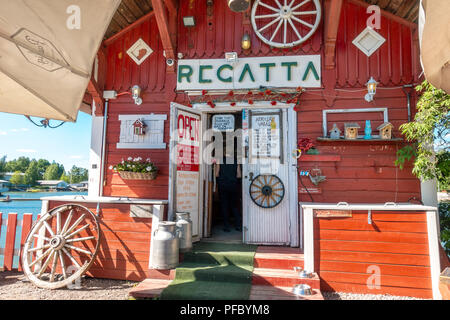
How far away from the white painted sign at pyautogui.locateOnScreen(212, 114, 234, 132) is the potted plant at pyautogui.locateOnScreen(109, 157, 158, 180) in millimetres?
1349

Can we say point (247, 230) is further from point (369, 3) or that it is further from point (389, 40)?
point (369, 3)

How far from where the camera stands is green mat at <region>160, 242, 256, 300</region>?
Result: 3.04 metres

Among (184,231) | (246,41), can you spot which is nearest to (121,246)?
(184,231)

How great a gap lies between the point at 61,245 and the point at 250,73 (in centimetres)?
394

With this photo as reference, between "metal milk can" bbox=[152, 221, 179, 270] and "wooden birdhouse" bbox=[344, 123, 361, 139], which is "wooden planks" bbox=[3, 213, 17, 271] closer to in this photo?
"metal milk can" bbox=[152, 221, 179, 270]

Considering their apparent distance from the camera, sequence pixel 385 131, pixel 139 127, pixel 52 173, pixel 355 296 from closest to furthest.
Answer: pixel 355 296, pixel 385 131, pixel 139 127, pixel 52 173

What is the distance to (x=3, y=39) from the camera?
72.3 inches

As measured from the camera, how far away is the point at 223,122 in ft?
16.3

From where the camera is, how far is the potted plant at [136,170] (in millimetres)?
4532

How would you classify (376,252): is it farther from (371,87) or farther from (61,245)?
(61,245)

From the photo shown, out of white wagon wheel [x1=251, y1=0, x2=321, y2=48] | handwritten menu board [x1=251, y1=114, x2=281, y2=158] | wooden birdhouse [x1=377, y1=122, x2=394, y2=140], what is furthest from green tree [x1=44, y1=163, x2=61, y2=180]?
wooden birdhouse [x1=377, y1=122, x2=394, y2=140]

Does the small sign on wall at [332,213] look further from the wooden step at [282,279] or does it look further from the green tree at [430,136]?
the green tree at [430,136]

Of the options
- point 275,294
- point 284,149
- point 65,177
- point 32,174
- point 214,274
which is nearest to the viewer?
point 275,294
